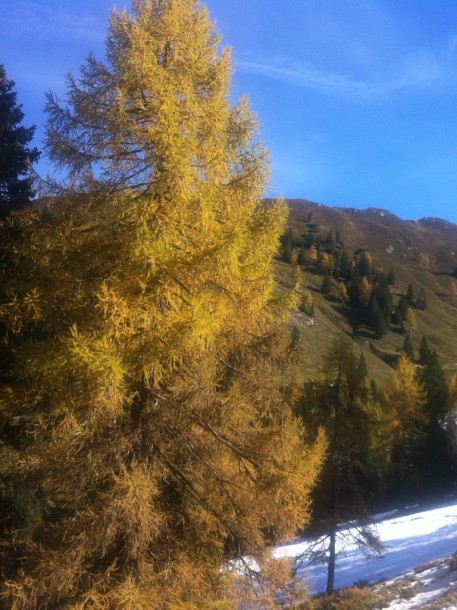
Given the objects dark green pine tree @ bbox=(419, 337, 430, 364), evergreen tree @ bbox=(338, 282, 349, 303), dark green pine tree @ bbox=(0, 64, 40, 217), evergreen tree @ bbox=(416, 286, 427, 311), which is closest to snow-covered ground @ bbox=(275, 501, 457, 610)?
dark green pine tree @ bbox=(0, 64, 40, 217)

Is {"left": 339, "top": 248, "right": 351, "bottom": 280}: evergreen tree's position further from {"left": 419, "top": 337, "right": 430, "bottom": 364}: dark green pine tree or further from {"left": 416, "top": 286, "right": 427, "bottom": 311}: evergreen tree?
{"left": 419, "top": 337, "right": 430, "bottom": 364}: dark green pine tree

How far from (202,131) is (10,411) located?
4.57 metres

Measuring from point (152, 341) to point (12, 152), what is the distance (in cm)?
688

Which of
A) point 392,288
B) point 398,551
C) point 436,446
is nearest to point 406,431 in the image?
point 436,446

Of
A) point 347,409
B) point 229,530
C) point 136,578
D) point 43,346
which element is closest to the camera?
point 136,578

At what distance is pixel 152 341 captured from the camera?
5711 millimetres

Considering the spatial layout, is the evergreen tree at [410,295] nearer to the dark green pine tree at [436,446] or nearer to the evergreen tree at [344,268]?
the evergreen tree at [344,268]

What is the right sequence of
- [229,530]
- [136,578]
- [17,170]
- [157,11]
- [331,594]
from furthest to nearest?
[331,594], [17,170], [157,11], [229,530], [136,578]

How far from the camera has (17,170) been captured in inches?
397

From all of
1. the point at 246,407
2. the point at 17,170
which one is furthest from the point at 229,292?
the point at 17,170

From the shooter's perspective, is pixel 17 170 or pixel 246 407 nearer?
pixel 246 407

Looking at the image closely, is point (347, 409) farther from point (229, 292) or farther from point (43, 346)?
point (43, 346)

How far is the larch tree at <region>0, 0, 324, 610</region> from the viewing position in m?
5.62

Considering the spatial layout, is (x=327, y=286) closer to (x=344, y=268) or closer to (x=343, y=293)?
(x=343, y=293)
